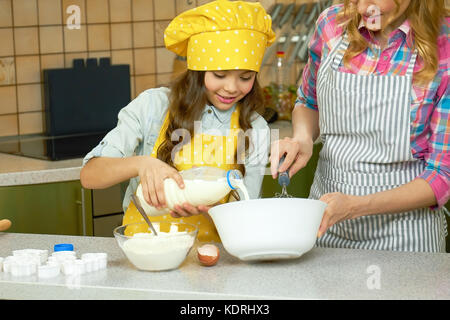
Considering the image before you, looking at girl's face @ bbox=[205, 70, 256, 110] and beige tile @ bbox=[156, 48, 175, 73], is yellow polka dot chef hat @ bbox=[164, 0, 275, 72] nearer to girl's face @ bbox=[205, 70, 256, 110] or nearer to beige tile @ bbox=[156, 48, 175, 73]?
girl's face @ bbox=[205, 70, 256, 110]

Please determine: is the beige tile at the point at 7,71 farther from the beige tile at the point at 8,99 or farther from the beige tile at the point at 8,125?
the beige tile at the point at 8,125

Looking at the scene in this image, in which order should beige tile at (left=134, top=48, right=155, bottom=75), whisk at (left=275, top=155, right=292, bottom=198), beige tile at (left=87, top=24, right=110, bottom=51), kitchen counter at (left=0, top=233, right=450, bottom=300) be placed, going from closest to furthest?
kitchen counter at (left=0, top=233, right=450, bottom=300) → whisk at (left=275, top=155, right=292, bottom=198) → beige tile at (left=87, top=24, right=110, bottom=51) → beige tile at (left=134, top=48, right=155, bottom=75)

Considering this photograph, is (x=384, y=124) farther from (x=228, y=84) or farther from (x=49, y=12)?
(x=49, y=12)

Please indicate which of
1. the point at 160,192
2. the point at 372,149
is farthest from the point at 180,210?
the point at 372,149

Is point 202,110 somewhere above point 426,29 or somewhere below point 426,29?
below

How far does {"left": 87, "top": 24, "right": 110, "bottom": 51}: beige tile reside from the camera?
3070 millimetres

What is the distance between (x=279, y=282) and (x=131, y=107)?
74 cm

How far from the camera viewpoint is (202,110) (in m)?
1.86

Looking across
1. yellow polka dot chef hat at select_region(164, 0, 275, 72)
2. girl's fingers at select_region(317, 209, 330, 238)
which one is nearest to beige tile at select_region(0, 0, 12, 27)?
yellow polka dot chef hat at select_region(164, 0, 275, 72)

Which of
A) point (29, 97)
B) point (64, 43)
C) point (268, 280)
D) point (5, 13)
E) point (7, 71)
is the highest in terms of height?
point (5, 13)

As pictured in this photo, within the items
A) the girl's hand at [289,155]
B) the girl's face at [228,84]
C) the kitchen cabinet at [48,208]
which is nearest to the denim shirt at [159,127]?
the girl's face at [228,84]

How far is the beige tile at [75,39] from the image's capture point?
3.02 metres

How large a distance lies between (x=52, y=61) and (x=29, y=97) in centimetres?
17

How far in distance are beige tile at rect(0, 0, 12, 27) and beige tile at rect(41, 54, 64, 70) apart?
189 millimetres
